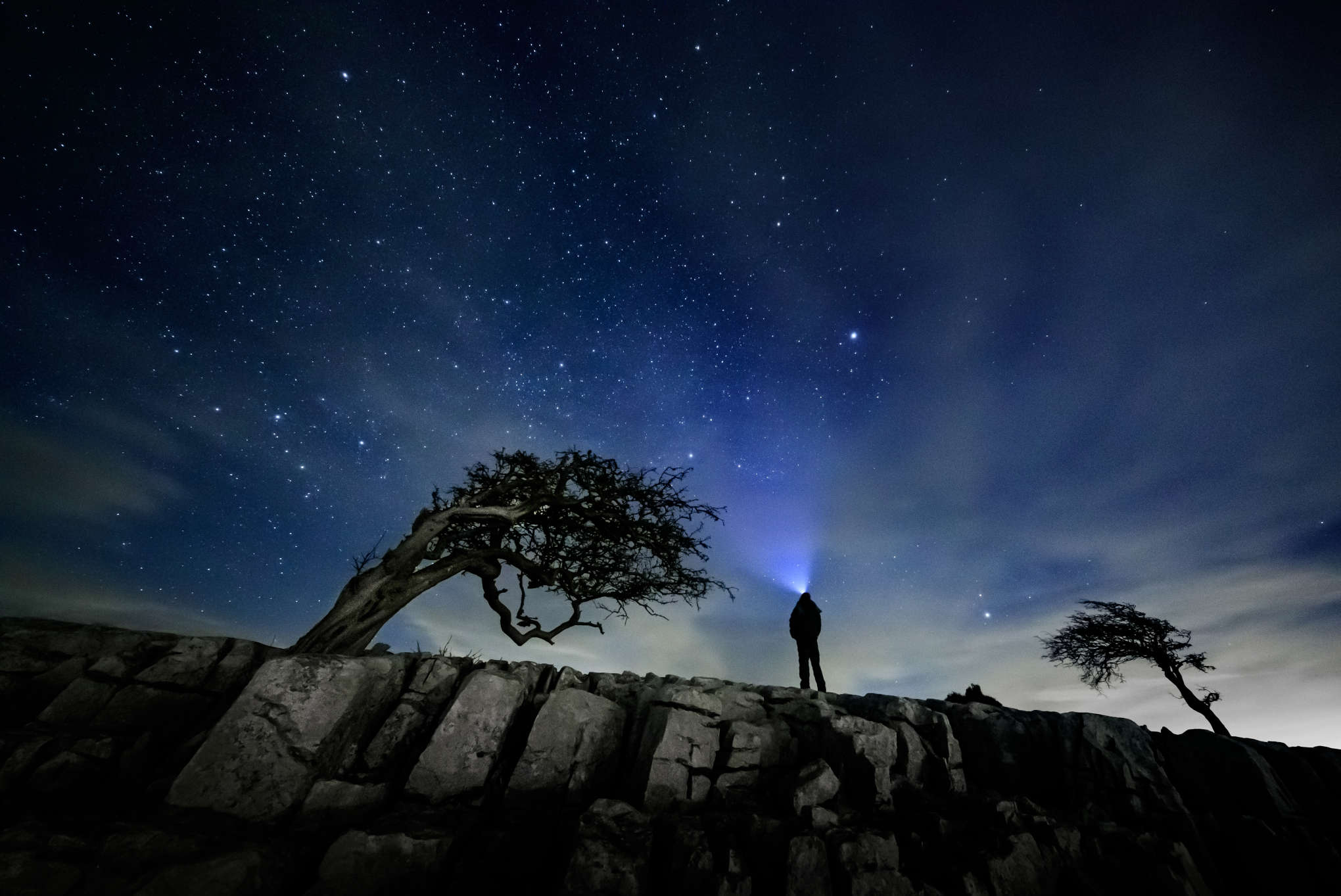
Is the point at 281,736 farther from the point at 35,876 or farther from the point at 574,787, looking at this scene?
the point at 574,787

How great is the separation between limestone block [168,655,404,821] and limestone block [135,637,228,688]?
9.20ft

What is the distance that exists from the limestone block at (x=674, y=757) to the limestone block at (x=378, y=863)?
3441 millimetres

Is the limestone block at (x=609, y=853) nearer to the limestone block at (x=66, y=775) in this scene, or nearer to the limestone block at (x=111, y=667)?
the limestone block at (x=66, y=775)

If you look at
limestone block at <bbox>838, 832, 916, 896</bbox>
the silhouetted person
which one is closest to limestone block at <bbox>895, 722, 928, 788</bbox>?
limestone block at <bbox>838, 832, 916, 896</bbox>

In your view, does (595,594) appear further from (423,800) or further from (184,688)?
(184,688)

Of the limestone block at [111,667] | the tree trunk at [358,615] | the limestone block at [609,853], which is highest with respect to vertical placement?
the tree trunk at [358,615]

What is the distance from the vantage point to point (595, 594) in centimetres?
1556

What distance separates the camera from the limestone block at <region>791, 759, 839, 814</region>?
7484 mm

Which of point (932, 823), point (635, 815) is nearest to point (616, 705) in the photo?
point (635, 815)

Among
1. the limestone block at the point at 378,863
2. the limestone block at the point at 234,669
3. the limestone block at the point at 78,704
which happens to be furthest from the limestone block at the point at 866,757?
the limestone block at the point at 78,704

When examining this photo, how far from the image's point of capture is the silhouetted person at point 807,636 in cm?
1517

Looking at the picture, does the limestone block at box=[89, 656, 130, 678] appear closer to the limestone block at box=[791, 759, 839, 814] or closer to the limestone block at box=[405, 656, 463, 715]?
the limestone block at box=[405, 656, 463, 715]

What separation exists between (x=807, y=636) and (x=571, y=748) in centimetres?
954

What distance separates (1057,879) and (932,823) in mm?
1792
